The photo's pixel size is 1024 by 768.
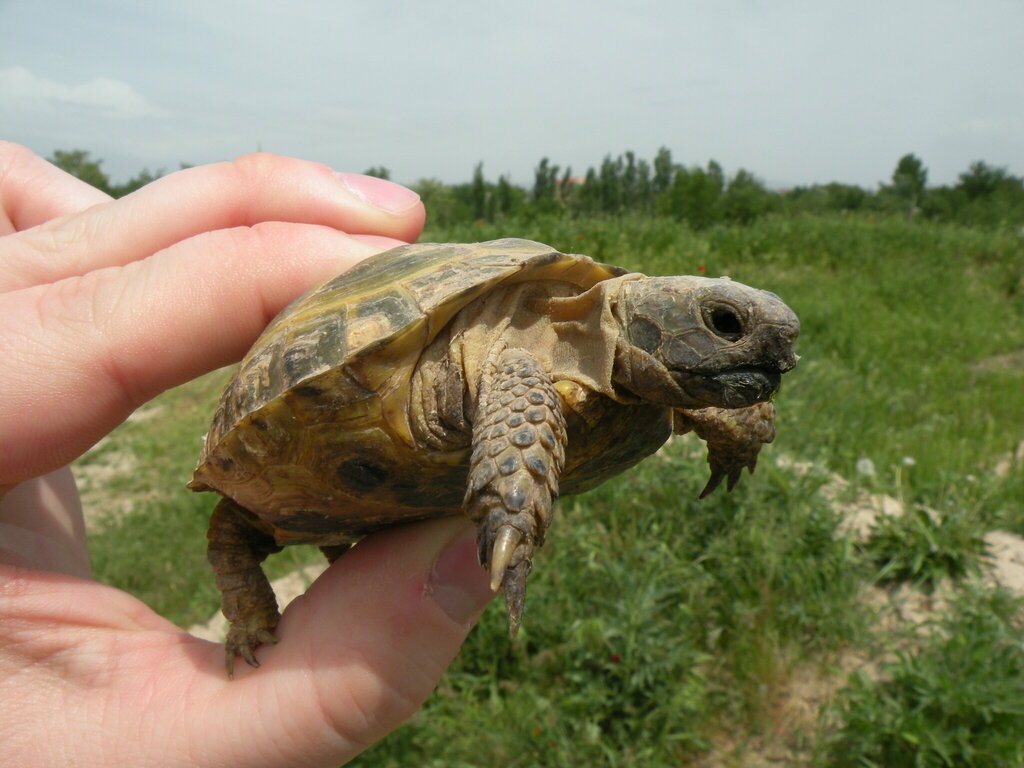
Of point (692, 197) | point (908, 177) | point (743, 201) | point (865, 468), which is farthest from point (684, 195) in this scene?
point (908, 177)

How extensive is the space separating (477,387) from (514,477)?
1.20 ft

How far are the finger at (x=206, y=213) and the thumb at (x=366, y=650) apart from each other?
1.27 m

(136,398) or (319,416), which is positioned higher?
(319,416)

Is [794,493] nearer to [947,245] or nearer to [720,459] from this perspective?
[720,459]

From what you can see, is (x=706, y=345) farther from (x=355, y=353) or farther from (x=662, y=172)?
(x=662, y=172)

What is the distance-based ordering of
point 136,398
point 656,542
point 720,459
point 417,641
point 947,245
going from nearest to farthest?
point 417,641 < point 136,398 < point 720,459 < point 656,542 < point 947,245

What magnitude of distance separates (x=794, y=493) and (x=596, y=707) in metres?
1.55

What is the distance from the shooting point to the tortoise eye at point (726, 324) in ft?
4.99

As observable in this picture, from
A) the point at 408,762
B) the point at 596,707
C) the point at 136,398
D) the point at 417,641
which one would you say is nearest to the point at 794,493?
the point at 596,707

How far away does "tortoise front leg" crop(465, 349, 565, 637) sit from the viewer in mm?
1284

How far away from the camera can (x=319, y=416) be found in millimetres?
1606

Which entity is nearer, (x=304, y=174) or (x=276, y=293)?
(x=276, y=293)

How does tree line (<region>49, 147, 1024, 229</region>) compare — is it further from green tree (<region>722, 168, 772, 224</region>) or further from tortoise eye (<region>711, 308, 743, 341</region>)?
tortoise eye (<region>711, 308, 743, 341</region>)

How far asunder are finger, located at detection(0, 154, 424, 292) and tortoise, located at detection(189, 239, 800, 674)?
665 millimetres
